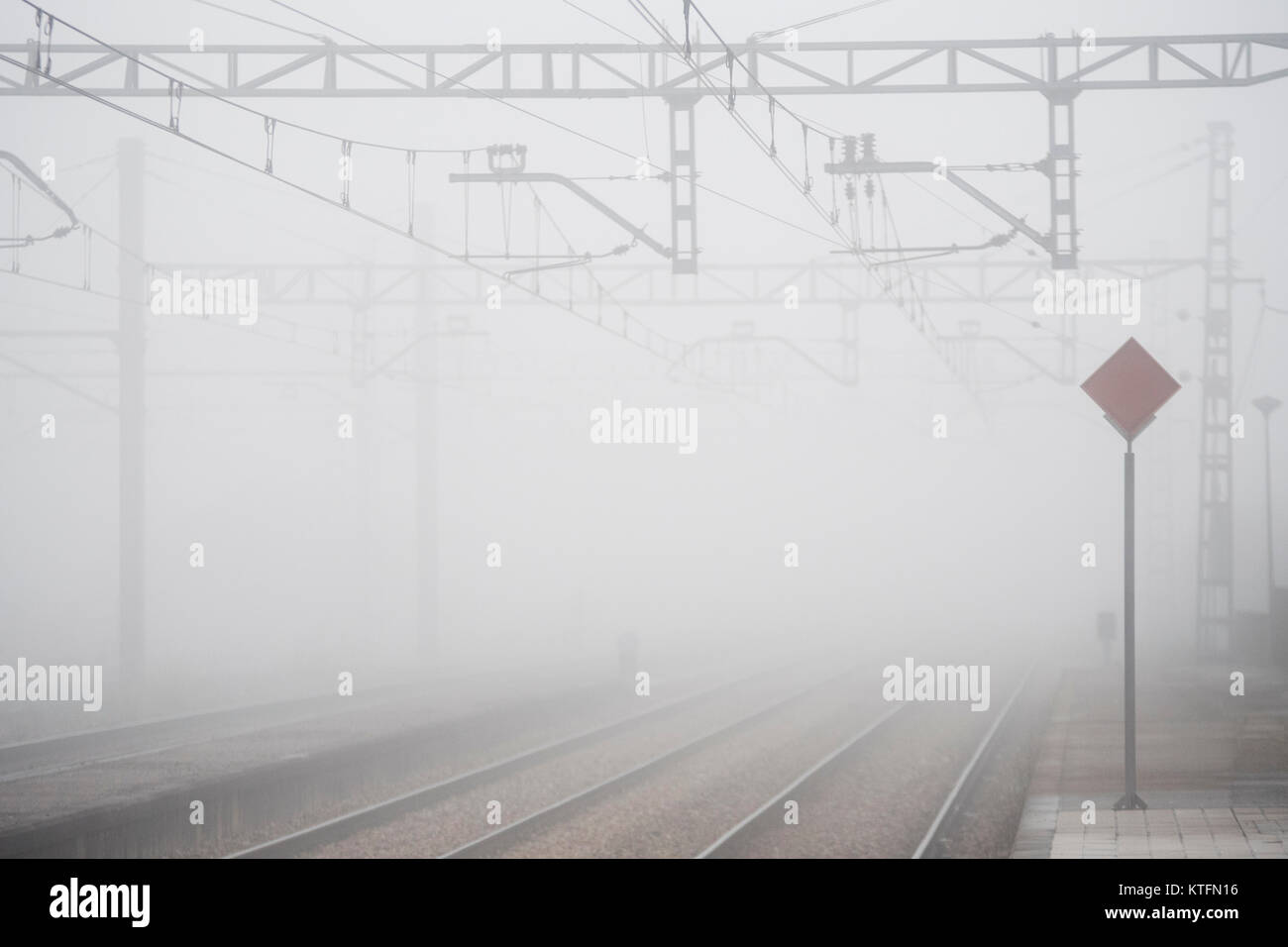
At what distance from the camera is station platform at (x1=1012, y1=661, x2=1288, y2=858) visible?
11.7 m

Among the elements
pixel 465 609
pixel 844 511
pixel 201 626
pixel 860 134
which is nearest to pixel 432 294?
pixel 860 134

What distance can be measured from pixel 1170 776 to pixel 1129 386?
4871mm

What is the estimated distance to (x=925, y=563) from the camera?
9012 centimetres

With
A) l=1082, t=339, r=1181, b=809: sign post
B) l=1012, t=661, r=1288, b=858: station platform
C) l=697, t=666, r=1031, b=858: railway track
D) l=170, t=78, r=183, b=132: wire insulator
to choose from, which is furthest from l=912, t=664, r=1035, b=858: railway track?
l=170, t=78, r=183, b=132: wire insulator

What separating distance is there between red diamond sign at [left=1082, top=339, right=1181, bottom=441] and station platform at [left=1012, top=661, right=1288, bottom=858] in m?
3.31

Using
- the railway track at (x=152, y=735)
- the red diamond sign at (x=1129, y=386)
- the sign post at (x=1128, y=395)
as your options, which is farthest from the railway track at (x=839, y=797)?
the railway track at (x=152, y=735)

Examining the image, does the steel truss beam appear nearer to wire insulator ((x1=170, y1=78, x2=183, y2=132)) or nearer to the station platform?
wire insulator ((x1=170, y1=78, x2=183, y2=132))

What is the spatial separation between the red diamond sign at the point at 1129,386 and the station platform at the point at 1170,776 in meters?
3.31

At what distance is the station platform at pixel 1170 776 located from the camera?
11.7 meters

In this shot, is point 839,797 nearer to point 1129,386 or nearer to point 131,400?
point 1129,386

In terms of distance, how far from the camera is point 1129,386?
12.9m

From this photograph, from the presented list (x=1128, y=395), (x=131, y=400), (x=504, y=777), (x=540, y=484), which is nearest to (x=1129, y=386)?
(x=1128, y=395)
